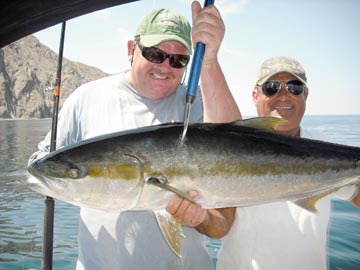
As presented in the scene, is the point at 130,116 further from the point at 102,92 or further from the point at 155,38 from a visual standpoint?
the point at 155,38

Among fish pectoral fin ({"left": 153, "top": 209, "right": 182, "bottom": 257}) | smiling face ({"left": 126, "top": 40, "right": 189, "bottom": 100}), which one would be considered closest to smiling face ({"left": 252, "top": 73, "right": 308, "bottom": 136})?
smiling face ({"left": 126, "top": 40, "right": 189, "bottom": 100})

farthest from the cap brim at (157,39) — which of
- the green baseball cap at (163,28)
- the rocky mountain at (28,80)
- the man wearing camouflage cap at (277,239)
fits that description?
the rocky mountain at (28,80)

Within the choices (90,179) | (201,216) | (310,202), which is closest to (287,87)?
(310,202)

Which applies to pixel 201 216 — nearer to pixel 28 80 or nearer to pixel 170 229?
pixel 170 229

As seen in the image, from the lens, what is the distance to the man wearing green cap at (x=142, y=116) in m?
2.80

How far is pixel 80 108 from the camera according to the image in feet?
9.94

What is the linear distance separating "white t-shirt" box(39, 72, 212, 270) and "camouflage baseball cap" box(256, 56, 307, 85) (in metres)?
0.85

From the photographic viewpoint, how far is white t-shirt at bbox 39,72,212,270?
9.21ft

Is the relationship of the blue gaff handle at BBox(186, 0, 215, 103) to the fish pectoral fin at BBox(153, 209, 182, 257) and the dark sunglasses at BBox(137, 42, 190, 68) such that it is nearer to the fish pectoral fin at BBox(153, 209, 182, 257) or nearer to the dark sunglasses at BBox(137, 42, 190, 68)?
the fish pectoral fin at BBox(153, 209, 182, 257)

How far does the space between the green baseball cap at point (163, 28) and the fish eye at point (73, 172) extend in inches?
57.0

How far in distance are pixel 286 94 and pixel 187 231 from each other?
5.36 feet

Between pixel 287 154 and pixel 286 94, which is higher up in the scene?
pixel 286 94

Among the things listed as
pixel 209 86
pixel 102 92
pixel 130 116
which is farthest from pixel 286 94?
pixel 102 92

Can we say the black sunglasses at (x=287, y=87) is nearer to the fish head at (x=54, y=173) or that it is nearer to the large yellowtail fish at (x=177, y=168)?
the large yellowtail fish at (x=177, y=168)
